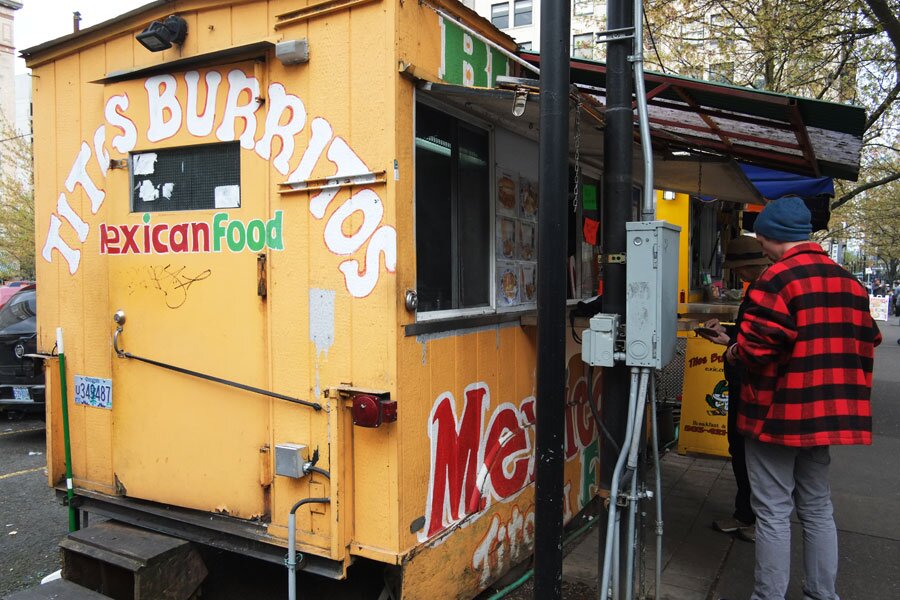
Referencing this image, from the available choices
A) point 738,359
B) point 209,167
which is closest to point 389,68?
point 209,167

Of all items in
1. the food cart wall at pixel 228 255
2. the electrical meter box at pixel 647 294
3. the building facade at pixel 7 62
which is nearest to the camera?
the electrical meter box at pixel 647 294

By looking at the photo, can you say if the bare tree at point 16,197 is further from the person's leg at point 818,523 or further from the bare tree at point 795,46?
the person's leg at point 818,523

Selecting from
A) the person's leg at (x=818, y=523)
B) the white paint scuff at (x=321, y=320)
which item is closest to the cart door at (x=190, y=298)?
the white paint scuff at (x=321, y=320)

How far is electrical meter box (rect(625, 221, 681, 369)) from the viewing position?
9.14ft

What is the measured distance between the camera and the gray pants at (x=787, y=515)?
3094 mm

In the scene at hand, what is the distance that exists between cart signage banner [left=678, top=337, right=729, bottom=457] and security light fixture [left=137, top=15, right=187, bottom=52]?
528cm

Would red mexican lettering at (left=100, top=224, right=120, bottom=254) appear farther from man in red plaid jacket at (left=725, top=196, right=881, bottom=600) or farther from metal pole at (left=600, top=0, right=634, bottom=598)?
man in red plaid jacket at (left=725, top=196, right=881, bottom=600)

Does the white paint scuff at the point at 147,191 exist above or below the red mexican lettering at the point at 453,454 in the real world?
above

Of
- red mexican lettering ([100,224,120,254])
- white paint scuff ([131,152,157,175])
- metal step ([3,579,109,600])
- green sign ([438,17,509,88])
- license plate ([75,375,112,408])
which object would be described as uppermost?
green sign ([438,17,509,88])

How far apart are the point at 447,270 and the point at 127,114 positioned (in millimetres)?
1974

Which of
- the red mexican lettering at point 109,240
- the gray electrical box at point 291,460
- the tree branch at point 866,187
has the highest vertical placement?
the tree branch at point 866,187

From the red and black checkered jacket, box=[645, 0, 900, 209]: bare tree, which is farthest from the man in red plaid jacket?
box=[645, 0, 900, 209]: bare tree

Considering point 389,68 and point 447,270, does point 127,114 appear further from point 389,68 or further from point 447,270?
point 447,270

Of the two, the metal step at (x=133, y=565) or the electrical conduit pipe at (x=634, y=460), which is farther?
the metal step at (x=133, y=565)
